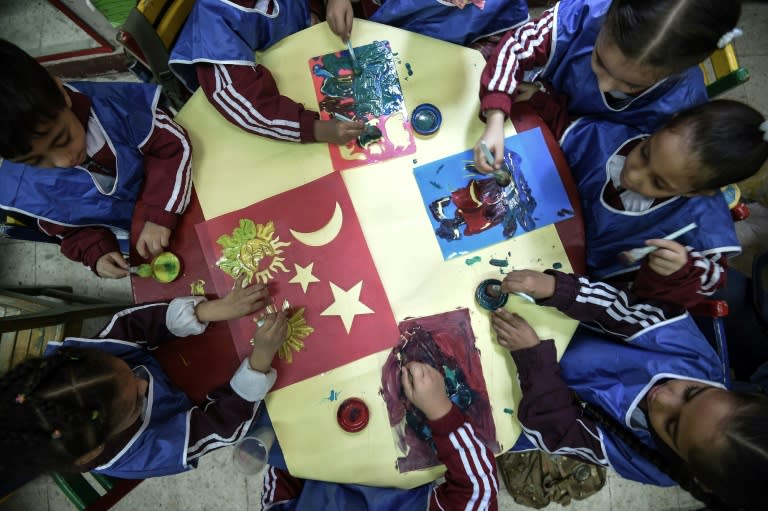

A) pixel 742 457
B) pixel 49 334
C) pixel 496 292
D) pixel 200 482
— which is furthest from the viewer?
pixel 200 482

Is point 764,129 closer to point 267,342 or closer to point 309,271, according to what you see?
point 309,271

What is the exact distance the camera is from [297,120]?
1063 millimetres

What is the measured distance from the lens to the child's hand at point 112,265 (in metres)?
1.14

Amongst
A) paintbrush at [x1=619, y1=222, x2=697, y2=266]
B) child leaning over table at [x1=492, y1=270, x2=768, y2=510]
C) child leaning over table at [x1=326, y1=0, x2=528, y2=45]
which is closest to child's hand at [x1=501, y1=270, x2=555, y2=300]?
child leaning over table at [x1=492, y1=270, x2=768, y2=510]

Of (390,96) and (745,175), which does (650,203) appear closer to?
(745,175)

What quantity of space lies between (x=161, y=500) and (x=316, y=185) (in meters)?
1.34

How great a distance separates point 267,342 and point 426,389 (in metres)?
0.34

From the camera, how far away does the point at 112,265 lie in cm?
114

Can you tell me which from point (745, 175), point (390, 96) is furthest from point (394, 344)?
point (745, 175)

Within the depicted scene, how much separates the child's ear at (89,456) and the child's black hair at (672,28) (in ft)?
4.23

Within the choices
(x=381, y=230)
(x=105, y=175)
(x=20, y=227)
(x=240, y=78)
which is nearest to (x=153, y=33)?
(x=240, y=78)

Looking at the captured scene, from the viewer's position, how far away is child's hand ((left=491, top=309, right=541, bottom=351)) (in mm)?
967

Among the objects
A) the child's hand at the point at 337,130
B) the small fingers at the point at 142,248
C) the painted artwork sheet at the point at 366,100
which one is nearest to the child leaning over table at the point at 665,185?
the painted artwork sheet at the point at 366,100

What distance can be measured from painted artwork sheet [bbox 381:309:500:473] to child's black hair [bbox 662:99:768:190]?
0.55 meters
